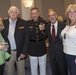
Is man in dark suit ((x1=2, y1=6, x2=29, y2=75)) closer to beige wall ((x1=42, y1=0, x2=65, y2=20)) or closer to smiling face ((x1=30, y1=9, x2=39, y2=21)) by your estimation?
smiling face ((x1=30, y1=9, x2=39, y2=21))

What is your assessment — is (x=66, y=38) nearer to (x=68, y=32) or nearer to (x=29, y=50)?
(x=68, y=32)

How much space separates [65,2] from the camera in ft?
32.1

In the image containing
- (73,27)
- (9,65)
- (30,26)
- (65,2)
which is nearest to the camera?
(73,27)

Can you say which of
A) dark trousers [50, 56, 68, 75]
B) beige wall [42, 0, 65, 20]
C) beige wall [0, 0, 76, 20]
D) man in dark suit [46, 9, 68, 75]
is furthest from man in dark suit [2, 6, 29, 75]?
beige wall [42, 0, 65, 20]

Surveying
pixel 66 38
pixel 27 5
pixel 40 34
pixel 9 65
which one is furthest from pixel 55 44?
pixel 27 5

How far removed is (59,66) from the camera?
368cm

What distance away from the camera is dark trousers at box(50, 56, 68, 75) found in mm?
3654

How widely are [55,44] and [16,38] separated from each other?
689 mm

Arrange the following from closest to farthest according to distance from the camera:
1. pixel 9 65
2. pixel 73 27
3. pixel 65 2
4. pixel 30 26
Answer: pixel 73 27 < pixel 9 65 < pixel 30 26 < pixel 65 2

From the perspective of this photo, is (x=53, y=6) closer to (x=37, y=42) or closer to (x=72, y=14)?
(x=37, y=42)

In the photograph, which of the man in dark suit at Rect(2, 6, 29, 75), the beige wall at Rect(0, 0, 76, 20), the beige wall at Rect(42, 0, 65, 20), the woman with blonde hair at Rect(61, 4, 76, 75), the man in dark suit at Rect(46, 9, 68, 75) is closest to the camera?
the woman with blonde hair at Rect(61, 4, 76, 75)

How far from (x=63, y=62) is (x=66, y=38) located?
802 millimetres

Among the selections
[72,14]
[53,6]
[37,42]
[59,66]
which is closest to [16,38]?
[37,42]

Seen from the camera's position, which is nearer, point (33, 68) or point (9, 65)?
point (9, 65)
